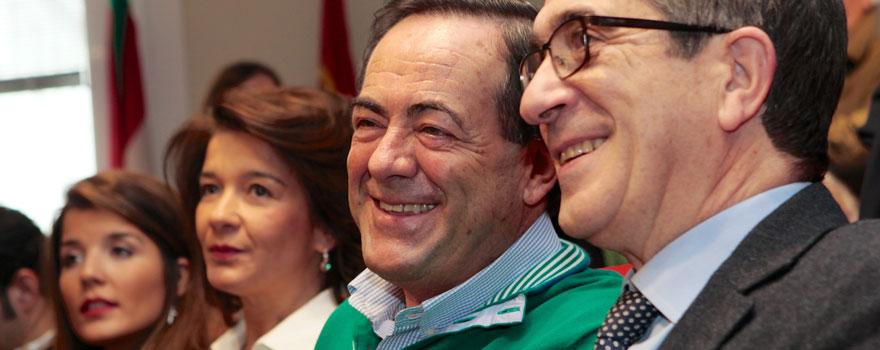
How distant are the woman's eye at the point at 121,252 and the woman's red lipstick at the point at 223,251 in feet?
1.66

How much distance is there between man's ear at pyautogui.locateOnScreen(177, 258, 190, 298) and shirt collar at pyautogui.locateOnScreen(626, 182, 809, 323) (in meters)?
2.00

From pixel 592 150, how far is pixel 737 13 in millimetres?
257

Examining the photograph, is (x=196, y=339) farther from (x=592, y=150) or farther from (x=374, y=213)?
(x=592, y=150)

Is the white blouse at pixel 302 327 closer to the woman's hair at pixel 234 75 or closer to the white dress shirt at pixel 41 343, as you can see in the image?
the white dress shirt at pixel 41 343

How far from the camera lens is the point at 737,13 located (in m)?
1.25

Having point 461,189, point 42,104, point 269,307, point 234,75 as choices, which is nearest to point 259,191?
point 269,307

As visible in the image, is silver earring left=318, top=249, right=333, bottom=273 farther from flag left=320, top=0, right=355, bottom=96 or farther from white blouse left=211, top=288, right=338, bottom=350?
flag left=320, top=0, right=355, bottom=96

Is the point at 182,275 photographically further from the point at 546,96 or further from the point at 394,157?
the point at 546,96

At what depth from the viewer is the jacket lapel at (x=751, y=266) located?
1.14 m

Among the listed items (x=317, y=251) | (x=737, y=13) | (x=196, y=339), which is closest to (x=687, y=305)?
(x=737, y=13)

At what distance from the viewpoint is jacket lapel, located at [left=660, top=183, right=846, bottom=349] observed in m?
1.14

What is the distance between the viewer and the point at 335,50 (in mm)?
5488

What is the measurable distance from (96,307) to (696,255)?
2210mm

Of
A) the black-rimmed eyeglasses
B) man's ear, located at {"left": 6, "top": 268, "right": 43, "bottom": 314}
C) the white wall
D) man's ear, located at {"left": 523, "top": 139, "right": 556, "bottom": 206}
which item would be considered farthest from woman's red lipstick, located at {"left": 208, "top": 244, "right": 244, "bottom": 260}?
the white wall
